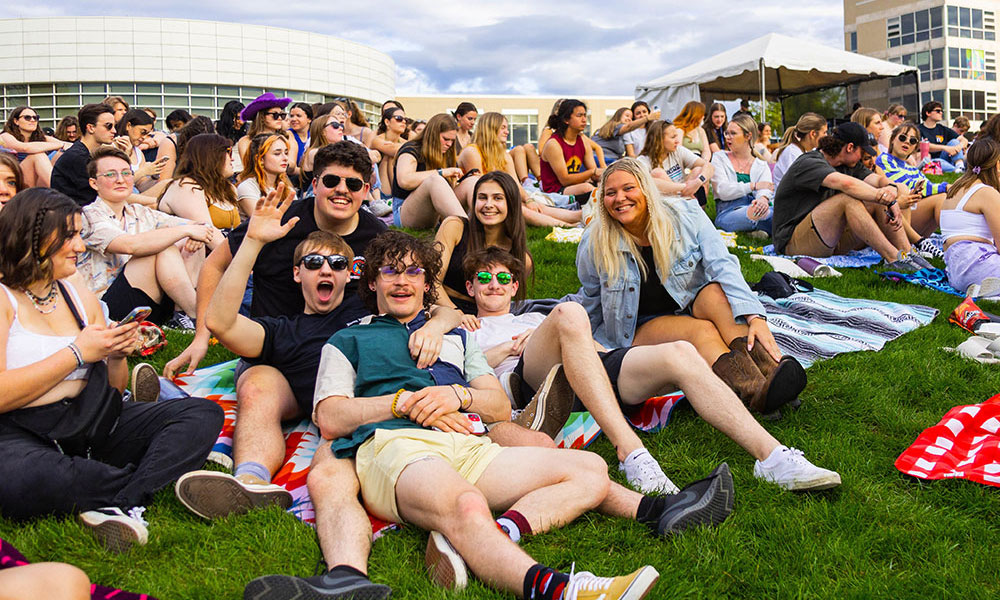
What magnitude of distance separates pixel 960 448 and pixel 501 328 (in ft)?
8.22

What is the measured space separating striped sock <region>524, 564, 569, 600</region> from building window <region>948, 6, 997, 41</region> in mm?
65832

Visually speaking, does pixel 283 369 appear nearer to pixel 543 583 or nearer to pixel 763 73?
pixel 543 583

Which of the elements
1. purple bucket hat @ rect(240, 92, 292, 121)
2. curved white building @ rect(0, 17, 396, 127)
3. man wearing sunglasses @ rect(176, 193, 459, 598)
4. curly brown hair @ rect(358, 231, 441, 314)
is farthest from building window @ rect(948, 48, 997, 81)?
man wearing sunglasses @ rect(176, 193, 459, 598)

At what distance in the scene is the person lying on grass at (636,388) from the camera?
3439mm

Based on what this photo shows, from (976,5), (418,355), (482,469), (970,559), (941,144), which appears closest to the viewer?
(970,559)

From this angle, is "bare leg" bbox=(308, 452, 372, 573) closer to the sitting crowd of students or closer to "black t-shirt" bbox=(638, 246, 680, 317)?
the sitting crowd of students

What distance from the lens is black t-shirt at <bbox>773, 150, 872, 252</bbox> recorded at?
7844mm

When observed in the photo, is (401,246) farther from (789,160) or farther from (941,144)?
(941,144)

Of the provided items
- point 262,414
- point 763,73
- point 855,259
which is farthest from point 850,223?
point 763,73

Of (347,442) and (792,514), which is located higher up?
(347,442)

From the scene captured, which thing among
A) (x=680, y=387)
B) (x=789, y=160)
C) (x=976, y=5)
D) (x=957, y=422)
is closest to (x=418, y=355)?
(x=680, y=387)

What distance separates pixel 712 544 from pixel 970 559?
948 mm

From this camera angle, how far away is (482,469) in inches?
125

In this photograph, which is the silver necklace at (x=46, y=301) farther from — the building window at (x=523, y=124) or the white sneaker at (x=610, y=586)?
the building window at (x=523, y=124)
